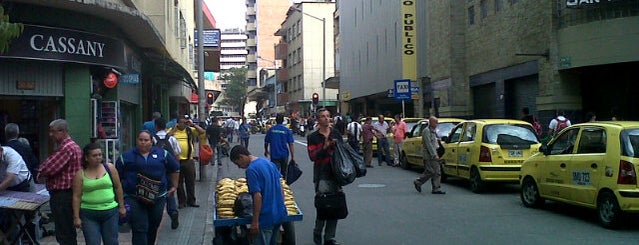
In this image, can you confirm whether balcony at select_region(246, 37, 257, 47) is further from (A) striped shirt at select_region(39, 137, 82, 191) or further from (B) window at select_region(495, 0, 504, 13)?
(A) striped shirt at select_region(39, 137, 82, 191)

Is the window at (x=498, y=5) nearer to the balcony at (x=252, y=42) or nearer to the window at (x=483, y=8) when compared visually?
the window at (x=483, y=8)

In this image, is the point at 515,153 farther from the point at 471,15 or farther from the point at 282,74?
the point at 282,74

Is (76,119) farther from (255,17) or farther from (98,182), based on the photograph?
(255,17)

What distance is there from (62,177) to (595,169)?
22.9ft

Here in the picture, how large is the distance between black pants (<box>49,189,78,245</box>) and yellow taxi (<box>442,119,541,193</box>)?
873 centimetres

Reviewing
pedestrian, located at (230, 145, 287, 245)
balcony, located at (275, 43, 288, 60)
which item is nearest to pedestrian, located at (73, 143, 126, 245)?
pedestrian, located at (230, 145, 287, 245)

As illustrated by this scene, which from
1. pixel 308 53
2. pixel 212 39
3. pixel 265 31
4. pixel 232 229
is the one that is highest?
pixel 265 31

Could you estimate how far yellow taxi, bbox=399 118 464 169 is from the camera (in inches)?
702

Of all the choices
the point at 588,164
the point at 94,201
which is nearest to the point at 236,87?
the point at 588,164

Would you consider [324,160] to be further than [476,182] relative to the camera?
No

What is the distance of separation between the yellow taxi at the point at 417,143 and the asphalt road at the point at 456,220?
351 cm

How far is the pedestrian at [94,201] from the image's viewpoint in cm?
610

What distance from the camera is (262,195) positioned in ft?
19.6

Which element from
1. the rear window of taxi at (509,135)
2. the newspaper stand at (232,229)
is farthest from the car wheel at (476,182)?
the newspaper stand at (232,229)
